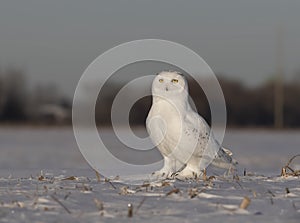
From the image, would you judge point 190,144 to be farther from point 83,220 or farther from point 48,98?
point 48,98

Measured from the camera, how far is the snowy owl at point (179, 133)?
6.23m

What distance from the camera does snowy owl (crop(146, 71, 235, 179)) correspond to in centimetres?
623

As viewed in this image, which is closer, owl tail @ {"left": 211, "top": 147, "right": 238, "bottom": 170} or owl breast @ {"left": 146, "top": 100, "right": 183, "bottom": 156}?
owl breast @ {"left": 146, "top": 100, "right": 183, "bottom": 156}

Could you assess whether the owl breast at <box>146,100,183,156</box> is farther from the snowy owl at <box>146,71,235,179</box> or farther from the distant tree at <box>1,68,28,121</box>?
the distant tree at <box>1,68,28,121</box>

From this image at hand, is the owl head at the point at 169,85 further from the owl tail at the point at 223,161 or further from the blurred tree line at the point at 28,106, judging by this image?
the blurred tree line at the point at 28,106

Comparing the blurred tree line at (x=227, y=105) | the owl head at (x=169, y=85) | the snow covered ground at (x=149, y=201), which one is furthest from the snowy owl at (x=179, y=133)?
the blurred tree line at (x=227, y=105)

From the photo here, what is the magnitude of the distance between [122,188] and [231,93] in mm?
48746

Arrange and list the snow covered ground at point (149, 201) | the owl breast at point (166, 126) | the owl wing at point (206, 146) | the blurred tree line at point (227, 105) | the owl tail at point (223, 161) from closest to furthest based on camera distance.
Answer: the snow covered ground at point (149, 201)
the owl breast at point (166, 126)
the owl wing at point (206, 146)
the owl tail at point (223, 161)
the blurred tree line at point (227, 105)

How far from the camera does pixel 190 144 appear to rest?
20.5 feet

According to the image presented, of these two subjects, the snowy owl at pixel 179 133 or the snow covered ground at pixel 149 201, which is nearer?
the snow covered ground at pixel 149 201

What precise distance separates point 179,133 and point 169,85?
56cm

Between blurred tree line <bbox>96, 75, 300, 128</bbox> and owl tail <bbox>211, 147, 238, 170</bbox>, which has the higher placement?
blurred tree line <bbox>96, 75, 300, 128</bbox>

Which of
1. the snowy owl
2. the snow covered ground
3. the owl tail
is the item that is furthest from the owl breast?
the snow covered ground

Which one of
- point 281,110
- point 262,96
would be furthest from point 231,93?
point 281,110
